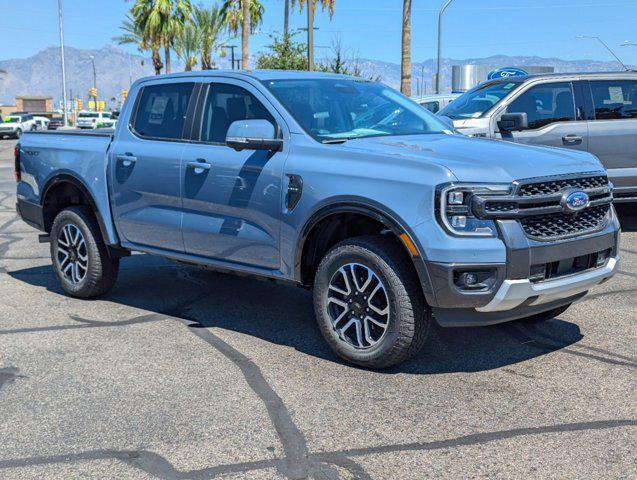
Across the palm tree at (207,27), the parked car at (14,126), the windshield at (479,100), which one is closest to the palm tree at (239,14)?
Answer: the palm tree at (207,27)

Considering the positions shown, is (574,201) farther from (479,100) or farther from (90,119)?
(90,119)

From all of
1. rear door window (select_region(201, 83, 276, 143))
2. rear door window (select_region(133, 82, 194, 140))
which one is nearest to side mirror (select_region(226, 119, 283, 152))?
rear door window (select_region(201, 83, 276, 143))

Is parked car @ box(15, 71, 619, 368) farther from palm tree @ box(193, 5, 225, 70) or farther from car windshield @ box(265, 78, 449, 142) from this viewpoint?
palm tree @ box(193, 5, 225, 70)

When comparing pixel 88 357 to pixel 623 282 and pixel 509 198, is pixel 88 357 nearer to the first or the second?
pixel 509 198

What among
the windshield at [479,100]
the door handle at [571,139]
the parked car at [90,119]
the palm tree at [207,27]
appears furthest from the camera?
the parked car at [90,119]

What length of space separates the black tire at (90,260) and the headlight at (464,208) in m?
3.42

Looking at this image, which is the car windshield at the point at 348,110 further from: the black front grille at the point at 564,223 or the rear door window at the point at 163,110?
the black front grille at the point at 564,223

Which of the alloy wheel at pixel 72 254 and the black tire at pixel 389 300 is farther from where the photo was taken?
the alloy wheel at pixel 72 254

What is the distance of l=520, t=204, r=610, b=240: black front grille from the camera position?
4504 mm

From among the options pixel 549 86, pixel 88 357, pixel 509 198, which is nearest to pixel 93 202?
pixel 88 357

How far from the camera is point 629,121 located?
32.5 ft

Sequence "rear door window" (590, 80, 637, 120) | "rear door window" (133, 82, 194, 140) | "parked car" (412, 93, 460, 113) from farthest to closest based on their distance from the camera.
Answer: "parked car" (412, 93, 460, 113) → "rear door window" (590, 80, 637, 120) → "rear door window" (133, 82, 194, 140)

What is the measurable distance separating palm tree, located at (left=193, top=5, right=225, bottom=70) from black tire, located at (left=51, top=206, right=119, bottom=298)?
46503 mm

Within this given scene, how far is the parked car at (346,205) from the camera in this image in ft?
14.4
